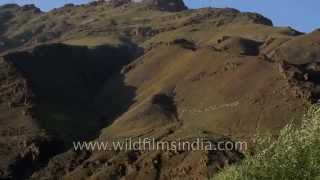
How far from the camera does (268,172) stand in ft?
135

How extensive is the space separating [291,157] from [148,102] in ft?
357

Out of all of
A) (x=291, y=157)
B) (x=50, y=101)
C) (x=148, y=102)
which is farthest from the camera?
(x=50, y=101)

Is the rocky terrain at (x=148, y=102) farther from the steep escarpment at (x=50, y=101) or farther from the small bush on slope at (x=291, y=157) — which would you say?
the small bush on slope at (x=291, y=157)

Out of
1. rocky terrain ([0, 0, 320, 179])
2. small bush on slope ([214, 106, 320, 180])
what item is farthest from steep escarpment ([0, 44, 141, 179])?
small bush on slope ([214, 106, 320, 180])

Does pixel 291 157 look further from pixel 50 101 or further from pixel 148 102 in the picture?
pixel 50 101

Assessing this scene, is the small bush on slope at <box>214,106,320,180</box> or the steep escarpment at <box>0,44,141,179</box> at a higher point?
the steep escarpment at <box>0,44,141,179</box>

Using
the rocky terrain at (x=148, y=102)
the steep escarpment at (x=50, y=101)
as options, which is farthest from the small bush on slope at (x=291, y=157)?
the steep escarpment at (x=50, y=101)

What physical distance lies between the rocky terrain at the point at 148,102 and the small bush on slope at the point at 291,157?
60873mm

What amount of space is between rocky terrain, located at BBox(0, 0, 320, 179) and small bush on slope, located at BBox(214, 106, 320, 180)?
200 feet

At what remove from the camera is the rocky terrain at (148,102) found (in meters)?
119

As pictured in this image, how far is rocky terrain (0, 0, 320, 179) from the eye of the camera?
391ft

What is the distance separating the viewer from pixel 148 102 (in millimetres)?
147875

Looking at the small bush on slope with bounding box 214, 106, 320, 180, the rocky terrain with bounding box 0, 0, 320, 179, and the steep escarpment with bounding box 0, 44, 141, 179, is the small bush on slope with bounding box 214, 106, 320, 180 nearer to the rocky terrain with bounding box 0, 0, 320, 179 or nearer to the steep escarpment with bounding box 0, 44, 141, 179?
the rocky terrain with bounding box 0, 0, 320, 179

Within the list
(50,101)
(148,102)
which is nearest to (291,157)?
(148,102)
